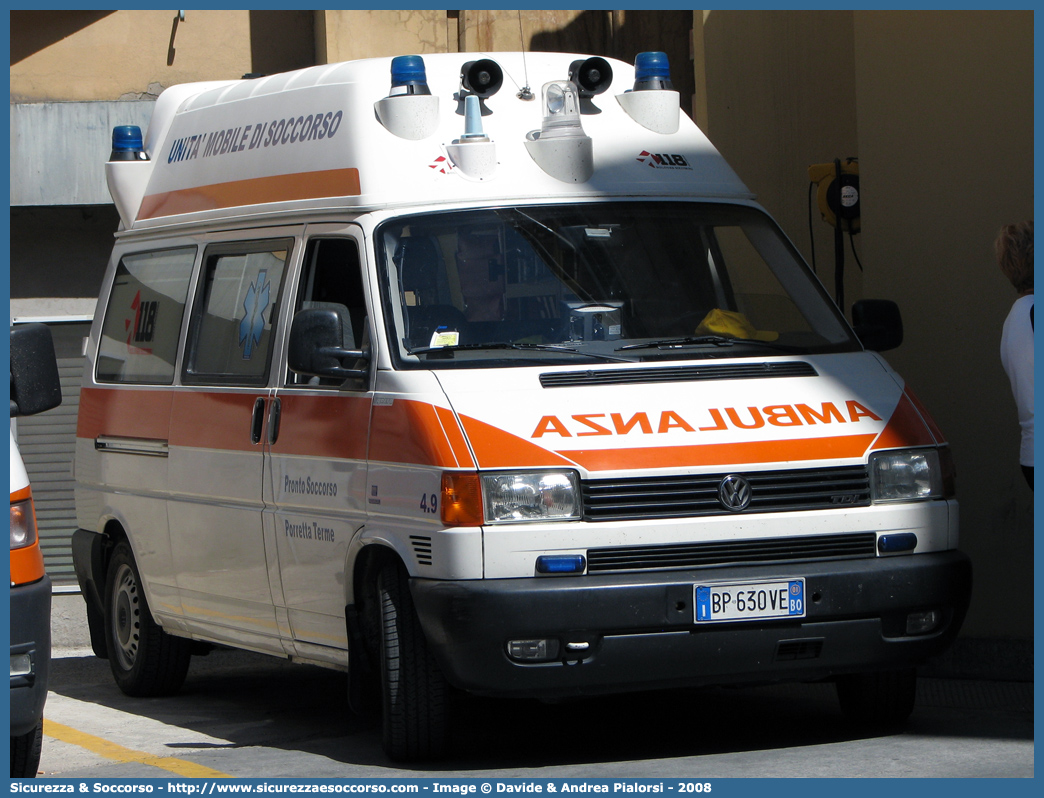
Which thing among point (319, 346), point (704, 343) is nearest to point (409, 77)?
point (319, 346)

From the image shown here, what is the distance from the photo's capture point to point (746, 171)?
1155 centimetres

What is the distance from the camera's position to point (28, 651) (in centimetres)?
550

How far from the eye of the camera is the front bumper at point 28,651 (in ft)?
18.0

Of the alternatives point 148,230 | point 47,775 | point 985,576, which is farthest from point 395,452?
point 985,576

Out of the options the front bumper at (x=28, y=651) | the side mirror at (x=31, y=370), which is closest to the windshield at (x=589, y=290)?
the side mirror at (x=31, y=370)

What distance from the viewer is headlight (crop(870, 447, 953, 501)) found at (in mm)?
6227

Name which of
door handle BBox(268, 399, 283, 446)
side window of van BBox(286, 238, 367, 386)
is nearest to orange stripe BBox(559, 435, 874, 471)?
side window of van BBox(286, 238, 367, 386)

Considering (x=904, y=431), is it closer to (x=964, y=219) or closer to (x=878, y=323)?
(x=878, y=323)

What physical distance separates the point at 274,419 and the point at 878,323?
8.25ft

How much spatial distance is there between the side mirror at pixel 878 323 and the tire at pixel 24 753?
3.56 metres

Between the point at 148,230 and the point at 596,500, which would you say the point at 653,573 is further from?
the point at 148,230

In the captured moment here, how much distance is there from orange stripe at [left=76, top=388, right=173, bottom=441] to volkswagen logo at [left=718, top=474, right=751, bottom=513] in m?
3.03

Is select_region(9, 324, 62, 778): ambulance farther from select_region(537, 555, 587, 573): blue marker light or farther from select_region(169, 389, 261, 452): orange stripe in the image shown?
select_region(537, 555, 587, 573): blue marker light

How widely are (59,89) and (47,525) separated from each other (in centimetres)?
320
